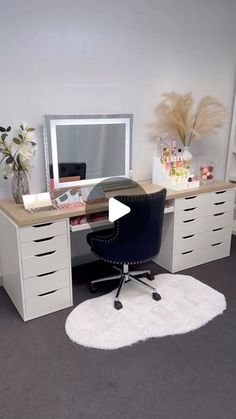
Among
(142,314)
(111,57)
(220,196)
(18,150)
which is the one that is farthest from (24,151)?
(220,196)

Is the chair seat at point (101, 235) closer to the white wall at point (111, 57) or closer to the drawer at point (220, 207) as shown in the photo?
the white wall at point (111, 57)

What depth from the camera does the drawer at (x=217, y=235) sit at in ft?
10.2

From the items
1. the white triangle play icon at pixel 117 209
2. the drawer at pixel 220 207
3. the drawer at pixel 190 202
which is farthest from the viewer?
the drawer at pixel 220 207

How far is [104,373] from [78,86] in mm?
2132

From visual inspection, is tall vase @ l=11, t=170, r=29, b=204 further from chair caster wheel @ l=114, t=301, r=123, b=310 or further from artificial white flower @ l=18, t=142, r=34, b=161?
chair caster wheel @ l=114, t=301, r=123, b=310

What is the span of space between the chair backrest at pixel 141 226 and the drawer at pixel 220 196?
0.85 m

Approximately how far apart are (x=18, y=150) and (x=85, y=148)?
616 millimetres

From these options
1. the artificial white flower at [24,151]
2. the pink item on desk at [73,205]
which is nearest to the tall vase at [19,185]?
the artificial white flower at [24,151]

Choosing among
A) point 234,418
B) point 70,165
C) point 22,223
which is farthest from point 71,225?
point 234,418

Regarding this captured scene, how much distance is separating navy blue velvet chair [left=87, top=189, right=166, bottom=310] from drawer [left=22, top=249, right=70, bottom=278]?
238 millimetres

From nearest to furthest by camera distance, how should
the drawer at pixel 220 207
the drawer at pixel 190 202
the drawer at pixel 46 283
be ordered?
the drawer at pixel 46 283, the drawer at pixel 190 202, the drawer at pixel 220 207

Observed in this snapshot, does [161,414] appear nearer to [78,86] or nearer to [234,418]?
[234,418]

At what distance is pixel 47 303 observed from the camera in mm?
2371

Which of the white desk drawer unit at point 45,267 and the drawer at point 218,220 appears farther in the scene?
the drawer at point 218,220
